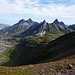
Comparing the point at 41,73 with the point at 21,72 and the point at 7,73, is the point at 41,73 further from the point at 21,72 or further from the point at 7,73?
the point at 7,73

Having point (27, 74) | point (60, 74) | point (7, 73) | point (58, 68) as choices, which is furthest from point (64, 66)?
point (7, 73)

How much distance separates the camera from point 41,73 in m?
30.9

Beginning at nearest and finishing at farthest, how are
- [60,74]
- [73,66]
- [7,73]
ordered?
[60,74] → [7,73] → [73,66]

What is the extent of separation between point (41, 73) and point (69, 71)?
14.2 ft

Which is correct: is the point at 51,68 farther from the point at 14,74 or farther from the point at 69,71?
the point at 14,74

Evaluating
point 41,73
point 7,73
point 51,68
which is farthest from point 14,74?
point 51,68

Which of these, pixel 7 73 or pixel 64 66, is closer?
pixel 7 73

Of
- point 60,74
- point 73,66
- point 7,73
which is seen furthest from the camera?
point 73,66

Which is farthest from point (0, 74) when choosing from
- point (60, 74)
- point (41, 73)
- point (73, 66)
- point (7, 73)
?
point (73, 66)

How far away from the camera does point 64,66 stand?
33.9m

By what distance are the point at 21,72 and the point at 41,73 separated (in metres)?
3.45

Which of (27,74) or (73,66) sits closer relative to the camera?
(27,74)

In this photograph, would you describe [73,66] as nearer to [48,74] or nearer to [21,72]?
[48,74]

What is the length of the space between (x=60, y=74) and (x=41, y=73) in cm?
315
